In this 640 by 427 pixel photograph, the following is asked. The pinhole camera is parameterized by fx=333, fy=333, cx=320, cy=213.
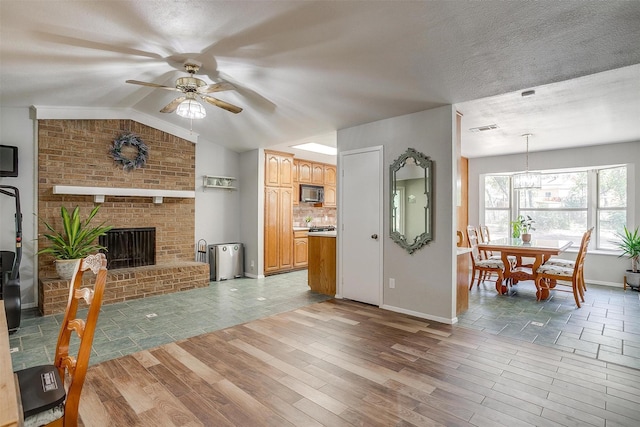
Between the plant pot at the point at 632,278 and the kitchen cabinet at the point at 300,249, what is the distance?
5.41m

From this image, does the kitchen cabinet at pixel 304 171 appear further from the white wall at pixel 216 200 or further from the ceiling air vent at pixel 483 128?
the ceiling air vent at pixel 483 128

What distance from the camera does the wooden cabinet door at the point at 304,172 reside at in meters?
7.37

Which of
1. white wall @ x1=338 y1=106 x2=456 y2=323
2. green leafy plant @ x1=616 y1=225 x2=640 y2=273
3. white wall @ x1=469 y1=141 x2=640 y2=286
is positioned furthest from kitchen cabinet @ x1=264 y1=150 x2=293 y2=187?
green leafy plant @ x1=616 y1=225 x2=640 y2=273

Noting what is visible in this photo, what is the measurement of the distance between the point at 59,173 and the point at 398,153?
4.60 m

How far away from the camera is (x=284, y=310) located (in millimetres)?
4266

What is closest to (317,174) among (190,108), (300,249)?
(300,249)

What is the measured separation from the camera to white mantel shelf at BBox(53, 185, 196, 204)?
176 inches

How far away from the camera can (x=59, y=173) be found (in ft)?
15.1

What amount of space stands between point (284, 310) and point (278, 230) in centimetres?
253

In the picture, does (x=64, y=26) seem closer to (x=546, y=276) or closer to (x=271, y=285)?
(x=271, y=285)

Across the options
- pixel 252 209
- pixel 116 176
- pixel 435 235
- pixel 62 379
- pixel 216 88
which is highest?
pixel 216 88

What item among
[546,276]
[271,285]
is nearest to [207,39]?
[271,285]

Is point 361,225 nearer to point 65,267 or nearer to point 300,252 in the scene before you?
point 300,252

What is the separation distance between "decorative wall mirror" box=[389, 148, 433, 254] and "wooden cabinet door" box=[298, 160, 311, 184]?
340 cm
